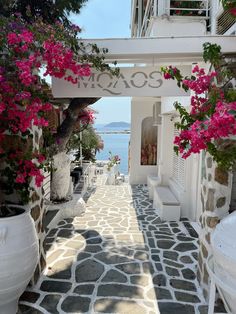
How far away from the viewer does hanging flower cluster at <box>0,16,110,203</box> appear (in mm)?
2773

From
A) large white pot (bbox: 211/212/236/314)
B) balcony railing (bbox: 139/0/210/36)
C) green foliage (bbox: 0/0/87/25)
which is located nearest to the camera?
large white pot (bbox: 211/212/236/314)

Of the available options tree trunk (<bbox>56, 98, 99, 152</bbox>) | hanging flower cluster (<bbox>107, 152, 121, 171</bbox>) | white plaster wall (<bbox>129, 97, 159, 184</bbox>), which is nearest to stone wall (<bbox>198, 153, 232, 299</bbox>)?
tree trunk (<bbox>56, 98, 99, 152</bbox>)

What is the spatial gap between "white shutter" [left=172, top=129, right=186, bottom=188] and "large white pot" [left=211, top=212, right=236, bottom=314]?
5088mm

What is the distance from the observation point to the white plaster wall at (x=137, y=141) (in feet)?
39.2

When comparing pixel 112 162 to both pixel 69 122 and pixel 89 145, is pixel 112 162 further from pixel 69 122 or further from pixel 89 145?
pixel 69 122

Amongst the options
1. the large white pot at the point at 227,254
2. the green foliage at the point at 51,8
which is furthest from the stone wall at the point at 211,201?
the green foliage at the point at 51,8

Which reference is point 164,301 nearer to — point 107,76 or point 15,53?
point 107,76

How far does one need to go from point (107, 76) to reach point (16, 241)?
245cm

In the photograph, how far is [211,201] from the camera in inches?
148

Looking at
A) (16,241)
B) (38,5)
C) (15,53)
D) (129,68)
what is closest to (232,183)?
(129,68)

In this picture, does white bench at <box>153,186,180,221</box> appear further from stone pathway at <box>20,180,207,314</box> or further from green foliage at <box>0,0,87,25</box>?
green foliage at <box>0,0,87,25</box>

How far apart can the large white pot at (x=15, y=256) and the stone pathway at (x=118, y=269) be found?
536mm

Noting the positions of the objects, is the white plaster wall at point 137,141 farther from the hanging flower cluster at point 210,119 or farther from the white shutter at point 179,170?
the hanging flower cluster at point 210,119

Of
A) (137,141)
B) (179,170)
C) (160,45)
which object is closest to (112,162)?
(137,141)
